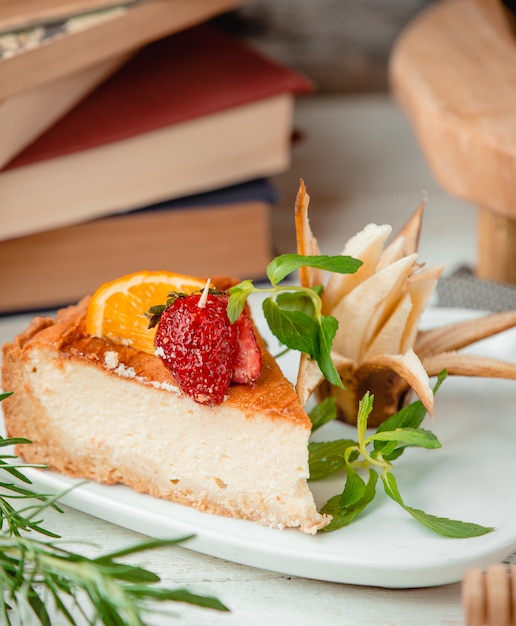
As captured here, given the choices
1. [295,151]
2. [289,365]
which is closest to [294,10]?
[295,151]

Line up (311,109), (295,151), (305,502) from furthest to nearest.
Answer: (311,109) < (295,151) < (305,502)

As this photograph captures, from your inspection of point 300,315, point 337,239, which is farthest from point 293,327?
point 337,239

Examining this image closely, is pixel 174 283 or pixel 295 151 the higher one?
pixel 174 283

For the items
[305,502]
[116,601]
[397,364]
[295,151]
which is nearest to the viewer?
[116,601]

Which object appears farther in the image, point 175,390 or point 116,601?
point 175,390

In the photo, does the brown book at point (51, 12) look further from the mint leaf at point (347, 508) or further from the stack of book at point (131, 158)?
the mint leaf at point (347, 508)

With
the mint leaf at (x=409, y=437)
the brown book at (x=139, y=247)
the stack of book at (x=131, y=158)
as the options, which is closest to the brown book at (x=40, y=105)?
the stack of book at (x=131, y=158)

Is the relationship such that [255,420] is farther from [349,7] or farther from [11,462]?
[349,7]
